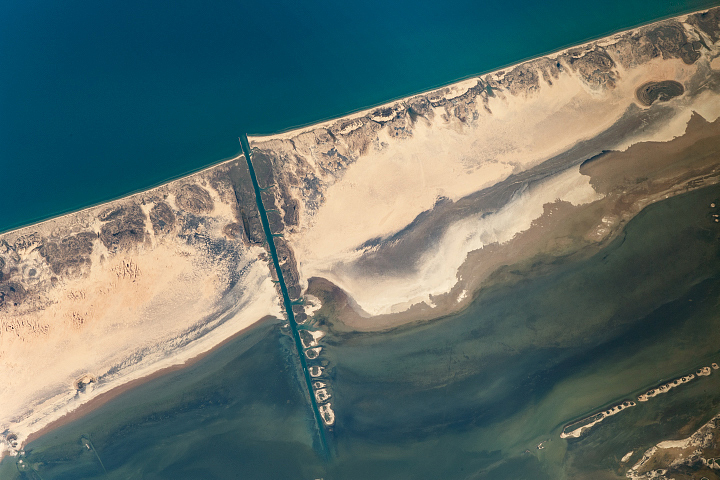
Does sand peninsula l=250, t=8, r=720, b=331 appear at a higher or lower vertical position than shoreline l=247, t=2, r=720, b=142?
lower

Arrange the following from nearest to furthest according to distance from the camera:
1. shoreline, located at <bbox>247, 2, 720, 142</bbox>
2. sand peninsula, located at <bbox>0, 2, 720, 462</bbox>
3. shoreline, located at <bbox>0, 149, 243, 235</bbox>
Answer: sand peninsula, located at <bbox>0, 2, 720, 462</bbox>
shoreline, located at <bbox>0, 149, 243, 235</bbox>
shoreline, located at <bbox>247, 2, 720, 142</bbox>

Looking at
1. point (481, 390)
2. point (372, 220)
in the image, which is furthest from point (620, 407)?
point (372, 220)

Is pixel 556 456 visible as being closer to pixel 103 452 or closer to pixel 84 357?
pixel 103 452

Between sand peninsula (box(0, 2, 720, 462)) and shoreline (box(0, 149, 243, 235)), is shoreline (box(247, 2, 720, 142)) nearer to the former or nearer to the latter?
sand peninsula (box(0, 2, 720, 462))

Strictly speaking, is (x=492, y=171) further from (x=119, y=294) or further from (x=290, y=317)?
(x=119, y=294)

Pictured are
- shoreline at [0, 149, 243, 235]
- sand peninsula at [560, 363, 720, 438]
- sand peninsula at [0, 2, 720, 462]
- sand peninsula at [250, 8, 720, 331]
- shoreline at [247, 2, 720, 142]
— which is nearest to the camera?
sand peninsula at [560, 363, 720, 438]

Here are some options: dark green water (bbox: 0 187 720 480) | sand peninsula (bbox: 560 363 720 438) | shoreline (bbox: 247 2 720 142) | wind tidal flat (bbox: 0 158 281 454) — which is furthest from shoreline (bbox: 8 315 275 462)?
sand peninsula (bbox: 560 363 720 438)

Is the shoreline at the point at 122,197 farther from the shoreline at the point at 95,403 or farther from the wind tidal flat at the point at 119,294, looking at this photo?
the shoreline at the point at 95,403

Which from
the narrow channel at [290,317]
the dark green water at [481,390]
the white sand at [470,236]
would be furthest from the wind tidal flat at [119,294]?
the white sand at [470,236]
